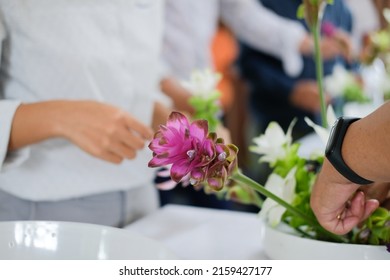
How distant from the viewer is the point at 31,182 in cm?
60

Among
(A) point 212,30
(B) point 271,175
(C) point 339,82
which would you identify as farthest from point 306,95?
(B) point 271,175

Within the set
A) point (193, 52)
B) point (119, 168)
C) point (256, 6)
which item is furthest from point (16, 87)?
point (256, 6)

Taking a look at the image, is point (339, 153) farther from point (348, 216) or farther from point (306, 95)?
point (306, 95)

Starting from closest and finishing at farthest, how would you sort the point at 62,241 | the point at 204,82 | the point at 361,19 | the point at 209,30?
the point at 62,241 → the point at 204,82 → the point at 209,30 → the point at 361,19

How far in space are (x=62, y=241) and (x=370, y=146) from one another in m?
0.27

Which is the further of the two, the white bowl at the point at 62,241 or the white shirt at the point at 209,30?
the white shirt at the point at 209,30

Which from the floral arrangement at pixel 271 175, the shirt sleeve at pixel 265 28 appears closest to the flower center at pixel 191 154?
the floral arrangement at pixel 271 175

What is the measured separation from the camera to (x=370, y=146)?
41 centimetres

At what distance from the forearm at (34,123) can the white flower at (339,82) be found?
901 mm

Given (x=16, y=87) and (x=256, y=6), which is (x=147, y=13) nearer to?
(x=16, y=87)

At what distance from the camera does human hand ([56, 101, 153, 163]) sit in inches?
21.8

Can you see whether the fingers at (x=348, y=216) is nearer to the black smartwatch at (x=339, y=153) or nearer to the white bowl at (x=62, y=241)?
the black smartwatch at (x=339, y=153)

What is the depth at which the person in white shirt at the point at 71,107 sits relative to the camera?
0.56 metres

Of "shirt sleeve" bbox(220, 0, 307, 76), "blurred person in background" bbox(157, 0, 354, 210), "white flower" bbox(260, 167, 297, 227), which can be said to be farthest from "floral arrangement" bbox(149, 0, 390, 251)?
"shirt sleeve" bbox(220, 0, 307, 76)
